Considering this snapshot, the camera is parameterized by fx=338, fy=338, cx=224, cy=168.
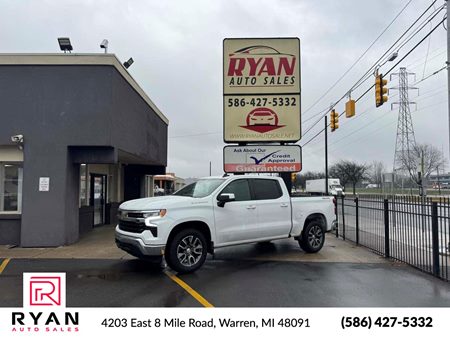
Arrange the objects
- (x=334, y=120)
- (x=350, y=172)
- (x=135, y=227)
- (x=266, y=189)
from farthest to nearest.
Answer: (x=350, y=172) → (x=334, y=120) → (x=266, y=189) → (x=135, y=227)

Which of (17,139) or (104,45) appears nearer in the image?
(17,139)

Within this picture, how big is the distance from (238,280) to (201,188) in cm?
241

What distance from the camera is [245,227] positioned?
7762 mm

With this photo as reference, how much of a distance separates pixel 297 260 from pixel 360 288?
2341 mm

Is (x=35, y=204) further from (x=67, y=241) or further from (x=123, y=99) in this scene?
(x=123, y=99)

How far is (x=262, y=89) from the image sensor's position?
504 inches

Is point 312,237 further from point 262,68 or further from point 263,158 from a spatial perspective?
point 262,68

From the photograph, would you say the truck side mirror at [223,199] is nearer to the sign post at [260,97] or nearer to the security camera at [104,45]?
the sign post at [260,97]

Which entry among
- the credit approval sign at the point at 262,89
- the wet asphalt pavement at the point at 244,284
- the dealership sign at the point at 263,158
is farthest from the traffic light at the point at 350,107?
A: the wet asphalt pavement at the point at 244,284

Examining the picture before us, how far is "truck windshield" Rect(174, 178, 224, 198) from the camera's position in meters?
7.67

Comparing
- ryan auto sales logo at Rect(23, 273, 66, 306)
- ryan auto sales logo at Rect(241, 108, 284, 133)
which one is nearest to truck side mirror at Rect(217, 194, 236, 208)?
ryan auto sales logo at Rect(23, 273, 66, 306)

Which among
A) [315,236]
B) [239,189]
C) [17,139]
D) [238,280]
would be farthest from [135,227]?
[17,139]

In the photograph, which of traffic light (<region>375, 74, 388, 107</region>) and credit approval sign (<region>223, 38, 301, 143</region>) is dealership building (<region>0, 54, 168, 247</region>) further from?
traffic light (<region>375, 74, 388, 107</region>)
